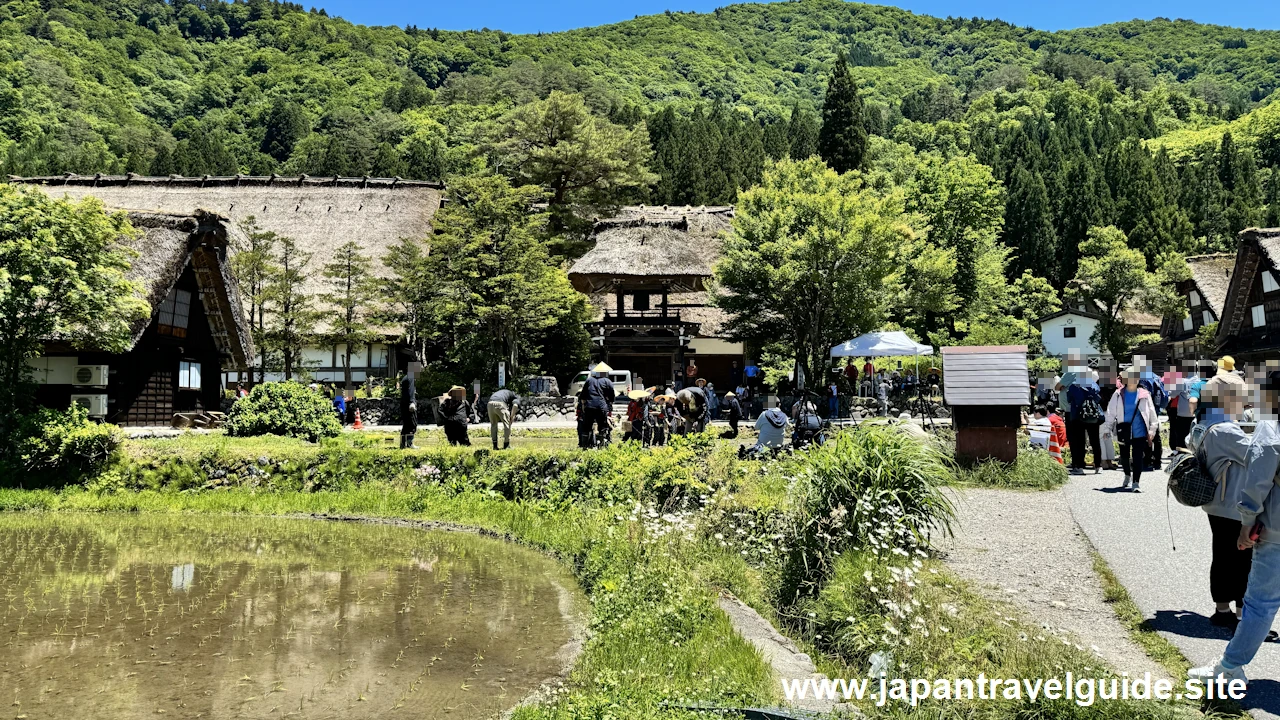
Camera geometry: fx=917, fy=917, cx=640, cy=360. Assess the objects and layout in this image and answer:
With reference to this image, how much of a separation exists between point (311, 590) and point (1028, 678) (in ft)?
17.8

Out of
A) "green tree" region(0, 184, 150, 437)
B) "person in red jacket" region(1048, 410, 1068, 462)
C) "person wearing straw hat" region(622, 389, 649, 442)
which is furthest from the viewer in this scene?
"person wearing straw hat" region(622, 389, 649, 442)

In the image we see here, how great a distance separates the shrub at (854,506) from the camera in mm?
7246

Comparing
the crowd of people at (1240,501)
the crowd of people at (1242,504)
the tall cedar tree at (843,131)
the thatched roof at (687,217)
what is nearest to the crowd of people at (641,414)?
the crowd of people at (1240,501)

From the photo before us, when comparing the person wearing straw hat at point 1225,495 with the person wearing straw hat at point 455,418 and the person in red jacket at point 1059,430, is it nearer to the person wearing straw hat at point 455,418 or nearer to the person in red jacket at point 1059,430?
the person in red jacket at point 1059,430

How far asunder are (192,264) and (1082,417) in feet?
67.1

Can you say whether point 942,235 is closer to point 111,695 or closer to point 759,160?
point 759,160

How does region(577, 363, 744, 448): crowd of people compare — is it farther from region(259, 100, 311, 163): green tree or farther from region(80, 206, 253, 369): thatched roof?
region(259, 100, 311, 163): green tree

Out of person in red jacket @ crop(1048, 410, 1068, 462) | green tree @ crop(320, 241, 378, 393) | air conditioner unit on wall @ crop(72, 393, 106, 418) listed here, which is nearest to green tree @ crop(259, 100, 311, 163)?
green tree @ crop(320, 241, 378, 393)

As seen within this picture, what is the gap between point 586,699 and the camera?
4703 millimetres

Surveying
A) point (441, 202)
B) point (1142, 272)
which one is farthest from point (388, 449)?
point (1142, 272)

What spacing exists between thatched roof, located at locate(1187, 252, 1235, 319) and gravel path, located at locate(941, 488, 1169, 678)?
Answer: 37334 millimetres

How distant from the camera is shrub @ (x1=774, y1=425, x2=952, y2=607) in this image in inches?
285

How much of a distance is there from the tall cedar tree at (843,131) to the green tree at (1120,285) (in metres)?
12.8

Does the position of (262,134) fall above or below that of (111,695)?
above
